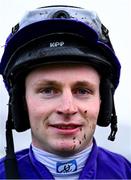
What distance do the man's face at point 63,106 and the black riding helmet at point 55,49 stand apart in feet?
0.19

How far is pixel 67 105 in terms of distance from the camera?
1.79 metres

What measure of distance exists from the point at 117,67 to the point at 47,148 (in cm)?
58

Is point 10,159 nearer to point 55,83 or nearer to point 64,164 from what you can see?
point 64,164

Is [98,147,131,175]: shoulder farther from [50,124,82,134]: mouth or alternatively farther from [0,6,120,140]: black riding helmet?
[50,124,82,134]: mouth

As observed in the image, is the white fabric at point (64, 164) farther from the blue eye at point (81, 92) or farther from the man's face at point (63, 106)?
the blue eye at point (81, 92)

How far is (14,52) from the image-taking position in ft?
6.80

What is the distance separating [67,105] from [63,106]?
0.06 feet

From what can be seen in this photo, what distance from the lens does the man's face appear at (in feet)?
5.99

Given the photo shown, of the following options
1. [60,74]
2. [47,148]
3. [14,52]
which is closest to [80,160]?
[47,148]

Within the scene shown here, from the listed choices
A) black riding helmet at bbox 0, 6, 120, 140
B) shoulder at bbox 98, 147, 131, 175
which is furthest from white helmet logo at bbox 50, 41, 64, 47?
shoulder at bbox 98, 147, 131, 175

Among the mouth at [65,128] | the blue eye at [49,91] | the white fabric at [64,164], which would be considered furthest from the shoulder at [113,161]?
the blue eye at [49,91]

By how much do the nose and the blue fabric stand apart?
36 cm

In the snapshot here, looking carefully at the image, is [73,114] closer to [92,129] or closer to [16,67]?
[92,129]

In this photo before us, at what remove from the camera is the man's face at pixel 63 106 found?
1.83 meters
